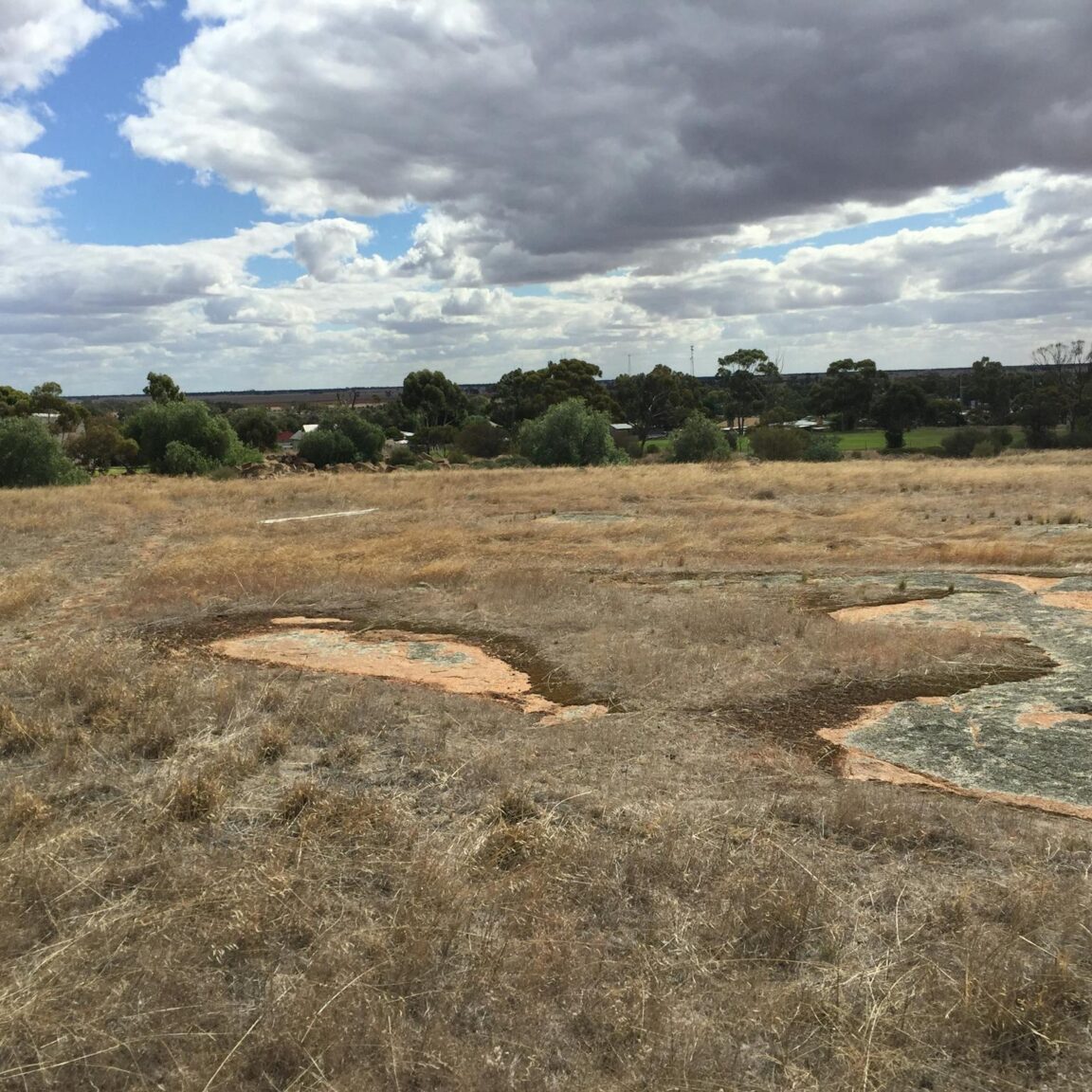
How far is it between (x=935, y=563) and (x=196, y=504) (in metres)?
21.9

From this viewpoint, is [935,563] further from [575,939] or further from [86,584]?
[86,584]

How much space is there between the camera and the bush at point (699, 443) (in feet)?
161

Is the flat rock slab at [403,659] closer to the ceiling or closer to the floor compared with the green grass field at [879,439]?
closer to the floor

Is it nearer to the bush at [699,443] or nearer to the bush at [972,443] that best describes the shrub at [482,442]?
the bush at [699,443]

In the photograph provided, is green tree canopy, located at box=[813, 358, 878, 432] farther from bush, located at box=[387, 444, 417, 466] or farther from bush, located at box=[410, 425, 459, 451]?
bush, located at box=[387, 444, 417, 466]

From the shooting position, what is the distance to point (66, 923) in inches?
168

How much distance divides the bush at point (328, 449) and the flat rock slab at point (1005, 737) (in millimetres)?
51049

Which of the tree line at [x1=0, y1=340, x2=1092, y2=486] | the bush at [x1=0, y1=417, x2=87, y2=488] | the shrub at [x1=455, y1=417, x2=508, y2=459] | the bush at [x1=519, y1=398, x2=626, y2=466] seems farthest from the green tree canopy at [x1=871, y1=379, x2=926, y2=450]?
the bush at [x1=0, y1=417, x2=87, y2=488]

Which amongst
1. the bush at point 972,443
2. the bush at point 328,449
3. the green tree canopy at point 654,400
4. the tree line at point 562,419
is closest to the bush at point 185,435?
the tree line at point 562,419

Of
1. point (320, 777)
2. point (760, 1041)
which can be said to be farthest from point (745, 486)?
point (760, 1041)

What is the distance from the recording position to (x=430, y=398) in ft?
271

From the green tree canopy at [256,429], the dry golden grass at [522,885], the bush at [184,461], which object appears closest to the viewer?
the dry golden grass at [522,885]

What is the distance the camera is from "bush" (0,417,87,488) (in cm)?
3547

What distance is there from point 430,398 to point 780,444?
38605 millimetres
